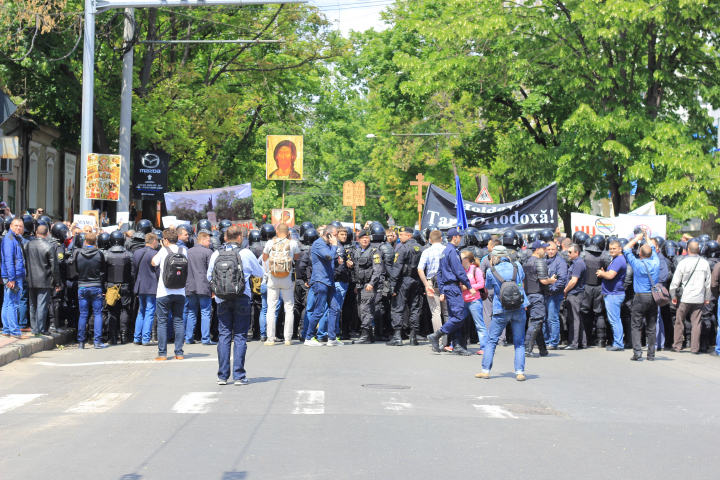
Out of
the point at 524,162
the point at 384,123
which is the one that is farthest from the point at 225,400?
the point at 384,123

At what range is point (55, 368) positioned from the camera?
11.3 m

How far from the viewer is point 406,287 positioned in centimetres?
1411

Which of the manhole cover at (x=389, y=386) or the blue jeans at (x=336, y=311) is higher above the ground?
the blue jeans at (x=336, y=311)

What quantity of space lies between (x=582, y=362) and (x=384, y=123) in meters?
33.3

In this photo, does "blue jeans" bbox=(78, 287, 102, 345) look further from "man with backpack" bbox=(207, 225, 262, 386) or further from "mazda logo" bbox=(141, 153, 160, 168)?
"mazda logo" bbox=(141, 153, 160, 168)

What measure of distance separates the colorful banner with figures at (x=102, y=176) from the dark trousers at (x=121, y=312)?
195 inches

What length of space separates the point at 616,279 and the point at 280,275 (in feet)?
17.8

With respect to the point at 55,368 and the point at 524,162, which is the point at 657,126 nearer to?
the point at 524,162

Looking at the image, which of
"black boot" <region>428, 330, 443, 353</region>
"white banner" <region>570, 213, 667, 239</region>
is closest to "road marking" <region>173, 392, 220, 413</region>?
"black boot" <region>428, 330, 443, 353</region>

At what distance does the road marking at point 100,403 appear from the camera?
8.27 meters

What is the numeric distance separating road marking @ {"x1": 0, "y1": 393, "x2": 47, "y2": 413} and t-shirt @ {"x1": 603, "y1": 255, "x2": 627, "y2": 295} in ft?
29.1

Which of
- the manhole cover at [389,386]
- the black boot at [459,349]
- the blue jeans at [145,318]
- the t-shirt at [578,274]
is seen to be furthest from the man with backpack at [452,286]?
the blue jeans at [145,318]

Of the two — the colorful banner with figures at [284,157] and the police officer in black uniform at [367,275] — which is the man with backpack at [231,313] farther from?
the colorful banner with figures at [284,157]

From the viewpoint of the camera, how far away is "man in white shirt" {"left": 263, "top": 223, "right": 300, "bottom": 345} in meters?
13.5
